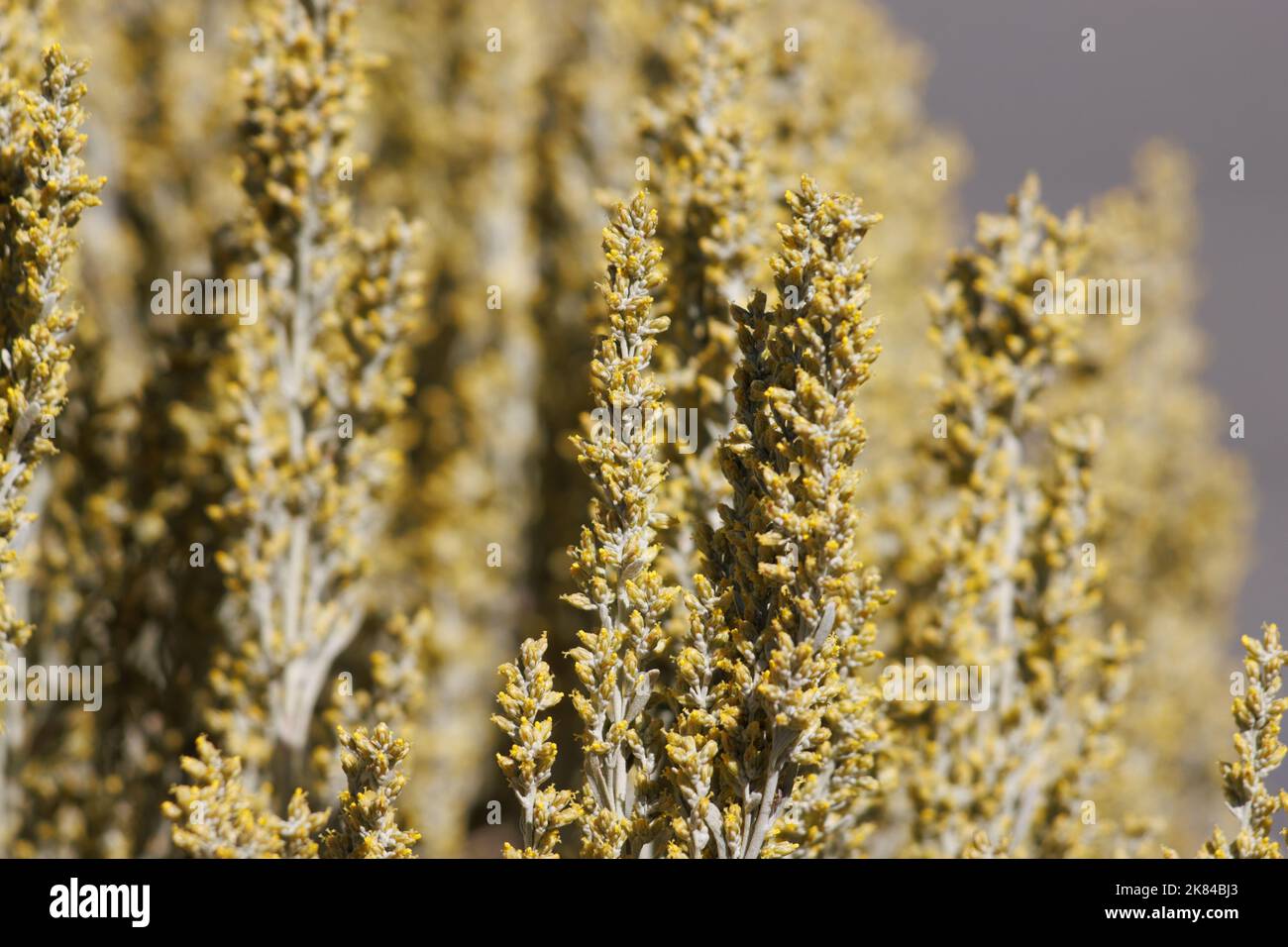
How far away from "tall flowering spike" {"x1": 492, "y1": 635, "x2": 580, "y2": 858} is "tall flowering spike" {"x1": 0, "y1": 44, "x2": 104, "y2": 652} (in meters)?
3.07

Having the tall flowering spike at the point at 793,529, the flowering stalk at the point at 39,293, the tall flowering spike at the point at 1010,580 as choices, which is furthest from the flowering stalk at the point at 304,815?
the tall flowering spike at the point at 1010,580

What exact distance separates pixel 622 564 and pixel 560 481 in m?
9.68

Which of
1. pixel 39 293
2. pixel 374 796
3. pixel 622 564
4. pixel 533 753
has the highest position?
pixel 39 293

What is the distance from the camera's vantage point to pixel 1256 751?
5570 mm

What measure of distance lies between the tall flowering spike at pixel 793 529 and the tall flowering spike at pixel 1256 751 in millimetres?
2114

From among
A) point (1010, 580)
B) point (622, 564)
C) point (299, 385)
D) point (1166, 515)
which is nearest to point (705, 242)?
point (622, 564)

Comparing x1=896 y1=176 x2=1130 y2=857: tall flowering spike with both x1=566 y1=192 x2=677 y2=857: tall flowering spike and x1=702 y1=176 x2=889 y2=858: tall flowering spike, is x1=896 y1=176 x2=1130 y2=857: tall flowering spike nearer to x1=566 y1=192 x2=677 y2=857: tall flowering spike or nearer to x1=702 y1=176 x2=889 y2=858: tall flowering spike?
x1=702 y1=176 x2=889 y2=858: tall flowering spike

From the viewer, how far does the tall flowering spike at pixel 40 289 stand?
5.72 m

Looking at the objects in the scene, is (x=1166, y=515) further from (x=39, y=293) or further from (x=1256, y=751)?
(x=39, y=293)

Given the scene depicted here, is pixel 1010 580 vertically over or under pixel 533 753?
over

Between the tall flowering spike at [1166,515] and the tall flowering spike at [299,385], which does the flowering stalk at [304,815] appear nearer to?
the tall flowering spike at [299,385]
